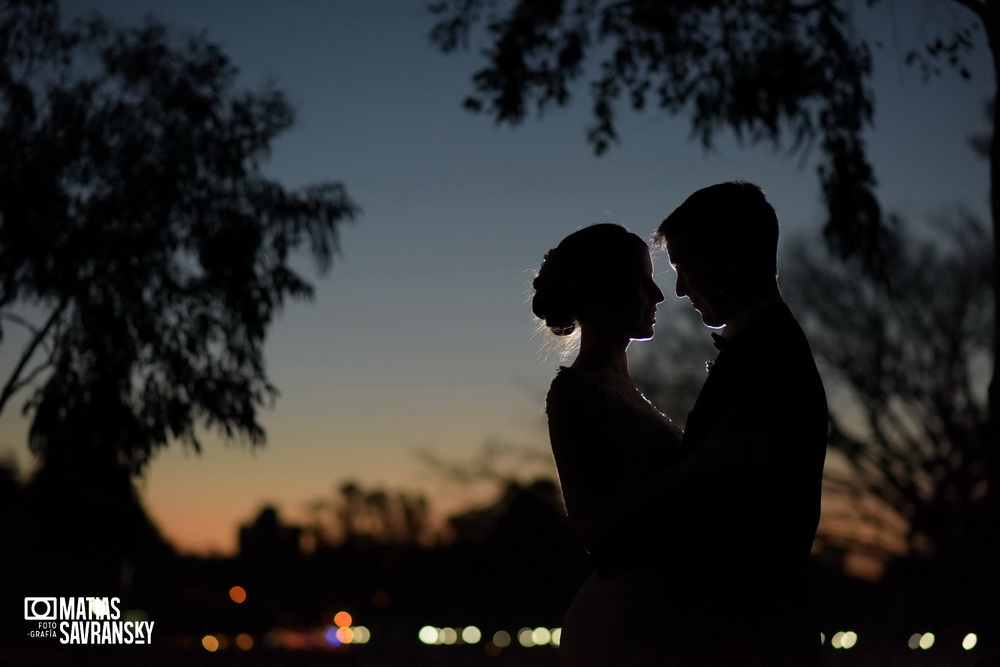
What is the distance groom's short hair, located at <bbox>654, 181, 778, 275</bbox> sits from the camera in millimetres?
2473

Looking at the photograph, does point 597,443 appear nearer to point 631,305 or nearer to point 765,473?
point 631,305

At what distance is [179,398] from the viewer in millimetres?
13430

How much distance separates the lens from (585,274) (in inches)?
120

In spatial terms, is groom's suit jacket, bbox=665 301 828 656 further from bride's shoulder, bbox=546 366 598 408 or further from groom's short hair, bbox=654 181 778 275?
bride's shoulder, bbox=546 366 598 408

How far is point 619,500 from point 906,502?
1927cm

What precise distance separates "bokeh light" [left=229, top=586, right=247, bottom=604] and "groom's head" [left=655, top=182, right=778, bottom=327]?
262 ft

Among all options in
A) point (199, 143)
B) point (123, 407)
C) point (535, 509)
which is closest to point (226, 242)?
point (199, 143)

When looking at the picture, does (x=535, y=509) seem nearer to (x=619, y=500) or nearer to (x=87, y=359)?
(x=87, y=359)

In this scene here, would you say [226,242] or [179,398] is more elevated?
[226,242]

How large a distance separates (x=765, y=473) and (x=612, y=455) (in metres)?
0.56

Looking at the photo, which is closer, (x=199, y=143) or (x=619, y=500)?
(x=619, y=500)

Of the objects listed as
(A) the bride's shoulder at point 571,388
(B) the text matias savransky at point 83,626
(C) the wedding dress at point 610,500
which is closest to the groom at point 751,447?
(C) the wedding dress at point 610,500

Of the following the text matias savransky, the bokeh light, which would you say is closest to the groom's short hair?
the text matias savransky

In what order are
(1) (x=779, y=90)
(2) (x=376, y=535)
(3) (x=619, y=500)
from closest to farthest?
(3) (x=619, y=500) → (1) (x=779, y=90) → (2) (x=376, y=535)
